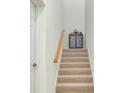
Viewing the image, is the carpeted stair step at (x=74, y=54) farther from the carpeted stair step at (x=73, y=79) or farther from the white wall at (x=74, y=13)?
the white wall at (x=74, y=13)

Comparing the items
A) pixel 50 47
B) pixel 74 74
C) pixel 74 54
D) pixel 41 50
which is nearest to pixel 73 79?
pixel 74 74

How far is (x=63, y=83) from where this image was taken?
511cm

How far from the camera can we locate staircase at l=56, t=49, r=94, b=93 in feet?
15.9

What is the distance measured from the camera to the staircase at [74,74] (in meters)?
4.86

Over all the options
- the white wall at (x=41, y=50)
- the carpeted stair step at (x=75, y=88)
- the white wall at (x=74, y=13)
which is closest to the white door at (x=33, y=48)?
the white wall at (x=41, y=50)

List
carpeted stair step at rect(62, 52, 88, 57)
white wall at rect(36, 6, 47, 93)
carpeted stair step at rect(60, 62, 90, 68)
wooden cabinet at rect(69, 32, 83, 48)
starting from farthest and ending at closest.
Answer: wooden cabinet at rect(69, 32, 83, 48) → carpeted stair step at rect(62, 52, 88, 57) → carpeted stair step at rect(60, 62, 90, 68) → white wall at rect(36, 6, 47, 93)

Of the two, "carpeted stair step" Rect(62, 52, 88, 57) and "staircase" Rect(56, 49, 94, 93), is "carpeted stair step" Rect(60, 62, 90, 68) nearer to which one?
"staircase" Rect(56, 49, 94, 93)

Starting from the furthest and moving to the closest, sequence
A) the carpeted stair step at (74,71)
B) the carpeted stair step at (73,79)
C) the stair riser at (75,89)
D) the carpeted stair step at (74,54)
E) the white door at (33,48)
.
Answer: the carpeted stair step at (74,54), the carpeted stair step at (74,71), the carpeted stair step at (73,79), the stair riser at (75,89), the white door at (33,48)

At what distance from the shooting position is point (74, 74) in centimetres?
555

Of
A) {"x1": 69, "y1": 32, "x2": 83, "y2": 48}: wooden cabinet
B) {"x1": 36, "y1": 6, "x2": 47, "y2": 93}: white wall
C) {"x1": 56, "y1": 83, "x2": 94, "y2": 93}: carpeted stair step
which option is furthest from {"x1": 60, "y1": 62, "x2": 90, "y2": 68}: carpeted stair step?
{"x1": 36, "y1": 6, "x2": 47, "y2": 93}: white wall

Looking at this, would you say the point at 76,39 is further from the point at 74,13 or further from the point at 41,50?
the point at 41,50
